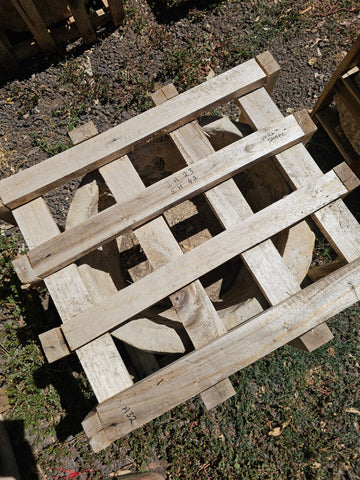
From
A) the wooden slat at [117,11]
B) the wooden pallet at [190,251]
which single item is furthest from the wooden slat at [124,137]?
the wooden slat at [117,11]

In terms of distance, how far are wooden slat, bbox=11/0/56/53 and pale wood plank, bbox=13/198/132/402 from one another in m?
1.75

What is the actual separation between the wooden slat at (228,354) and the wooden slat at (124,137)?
952 millimetres

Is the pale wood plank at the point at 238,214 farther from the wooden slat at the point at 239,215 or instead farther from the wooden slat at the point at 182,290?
the wooden slat at the point at 182,290

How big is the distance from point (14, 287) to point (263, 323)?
1.81m

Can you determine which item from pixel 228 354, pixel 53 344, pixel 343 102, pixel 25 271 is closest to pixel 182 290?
pixel 228 354

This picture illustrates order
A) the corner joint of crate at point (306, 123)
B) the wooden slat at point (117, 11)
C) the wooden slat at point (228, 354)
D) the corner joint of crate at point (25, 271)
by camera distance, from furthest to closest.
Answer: the wooden slat at point (117, 11)
the corner joint of crate at point (306, 123)
the corner joint of crate at point (25, 271)
the wooden slat at point (228, 354)

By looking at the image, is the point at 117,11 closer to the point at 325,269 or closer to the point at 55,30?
the point at 55,30

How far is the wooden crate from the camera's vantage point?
254 centimetres

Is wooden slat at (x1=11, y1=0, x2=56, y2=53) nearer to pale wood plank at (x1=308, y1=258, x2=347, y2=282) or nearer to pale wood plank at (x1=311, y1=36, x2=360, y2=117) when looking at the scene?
pale wood plank at (x1=311, y1=36, x2=360, y2=117)

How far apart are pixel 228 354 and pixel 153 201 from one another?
72 cm

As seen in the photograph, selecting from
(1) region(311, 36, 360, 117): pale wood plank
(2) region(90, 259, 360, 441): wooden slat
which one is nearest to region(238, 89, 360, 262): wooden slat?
(2) region(90, 259, 360, 441): wooden slat

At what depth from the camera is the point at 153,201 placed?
4.87 ft

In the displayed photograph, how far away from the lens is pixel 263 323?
137cm

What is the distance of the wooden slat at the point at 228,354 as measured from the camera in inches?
52.0
